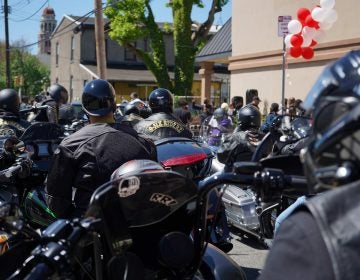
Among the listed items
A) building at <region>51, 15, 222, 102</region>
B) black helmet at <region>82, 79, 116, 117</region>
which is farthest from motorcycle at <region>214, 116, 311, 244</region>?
building at <region>51, 15, 222, 102</region>

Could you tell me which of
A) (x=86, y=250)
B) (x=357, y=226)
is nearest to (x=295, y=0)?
(x=86, y=250)

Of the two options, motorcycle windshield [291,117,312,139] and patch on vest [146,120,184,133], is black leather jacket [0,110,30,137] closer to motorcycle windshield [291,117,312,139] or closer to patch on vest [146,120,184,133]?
patch on vest [146,120,184,133]

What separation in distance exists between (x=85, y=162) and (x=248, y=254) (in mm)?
3515

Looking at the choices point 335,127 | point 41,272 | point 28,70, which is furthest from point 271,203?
point 28,70

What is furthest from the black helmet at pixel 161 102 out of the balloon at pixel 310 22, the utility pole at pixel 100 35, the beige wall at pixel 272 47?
the beige wall at pixel 272 47

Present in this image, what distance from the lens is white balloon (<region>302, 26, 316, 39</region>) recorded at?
12.2 meters

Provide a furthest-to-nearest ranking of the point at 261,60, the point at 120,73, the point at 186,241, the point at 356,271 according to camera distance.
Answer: the point at 120,73, the point at 261,60, the point at 186,241, the point at 356,271

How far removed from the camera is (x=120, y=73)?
1863 inches

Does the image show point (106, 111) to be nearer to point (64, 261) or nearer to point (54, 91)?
point (64, 261)

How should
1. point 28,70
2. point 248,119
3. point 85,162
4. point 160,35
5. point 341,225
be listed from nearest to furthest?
1. point 341,225
2. point 85,162
3. point 248,119
4. point 160,35
5. point 28,70

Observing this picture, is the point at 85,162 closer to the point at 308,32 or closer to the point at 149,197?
the point at 149,197

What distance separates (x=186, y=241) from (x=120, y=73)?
149ft

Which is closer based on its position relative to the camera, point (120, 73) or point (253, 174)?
point (253, 174)

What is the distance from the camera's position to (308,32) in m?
12.3
